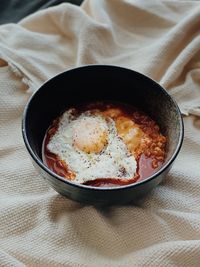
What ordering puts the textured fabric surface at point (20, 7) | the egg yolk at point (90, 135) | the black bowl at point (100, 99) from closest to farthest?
the black bowl at point (100, 99)
the egg yolk at point (90, 135)
the textured fabric surface at point (20, 7)

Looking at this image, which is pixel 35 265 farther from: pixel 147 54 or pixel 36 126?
pixel 147 54

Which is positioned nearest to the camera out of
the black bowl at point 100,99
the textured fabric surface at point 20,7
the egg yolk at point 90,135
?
the black bowl at point 100,99

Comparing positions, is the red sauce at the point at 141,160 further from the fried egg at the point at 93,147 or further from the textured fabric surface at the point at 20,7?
the textured fabric surface at the point at 20,7

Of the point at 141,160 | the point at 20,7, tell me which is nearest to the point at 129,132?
the point at 141,160

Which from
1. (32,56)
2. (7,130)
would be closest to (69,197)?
(7,130)

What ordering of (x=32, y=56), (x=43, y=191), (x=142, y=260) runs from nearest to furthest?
1. (x=142, y=260)
2. (x=43, y=191)
3. (x=32, y=56)

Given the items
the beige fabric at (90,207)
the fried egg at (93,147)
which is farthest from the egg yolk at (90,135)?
the beige fabric at (90,207)

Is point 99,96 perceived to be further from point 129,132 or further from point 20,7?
point 20,7
